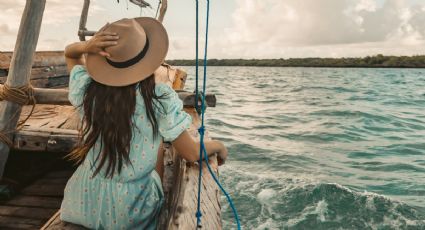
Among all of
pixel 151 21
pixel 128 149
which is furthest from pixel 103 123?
pixel 151 21

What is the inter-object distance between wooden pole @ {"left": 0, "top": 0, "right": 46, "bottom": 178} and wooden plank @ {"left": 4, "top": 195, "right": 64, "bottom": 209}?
281mm

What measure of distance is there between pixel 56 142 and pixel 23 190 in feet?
2.19

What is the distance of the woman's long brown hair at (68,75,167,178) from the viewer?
6.19ft

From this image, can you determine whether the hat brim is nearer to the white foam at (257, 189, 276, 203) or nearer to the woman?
the woman

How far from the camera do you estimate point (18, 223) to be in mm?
3135

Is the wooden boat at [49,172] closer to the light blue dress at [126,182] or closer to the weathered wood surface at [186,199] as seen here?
the weathered wood surface at [186,199]

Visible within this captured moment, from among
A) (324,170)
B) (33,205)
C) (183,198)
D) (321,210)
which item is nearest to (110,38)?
(183,198)

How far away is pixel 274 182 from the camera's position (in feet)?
22.9

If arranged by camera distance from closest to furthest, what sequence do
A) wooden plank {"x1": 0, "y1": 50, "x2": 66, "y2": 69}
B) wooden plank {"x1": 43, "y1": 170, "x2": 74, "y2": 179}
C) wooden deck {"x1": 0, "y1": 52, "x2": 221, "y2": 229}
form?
wooden deck {"x1": 0, "y1": 52, "x2": 221, "y2": 229} → wooden plank {"x1": 43, "y1": 170, "x2": 74, "y2": 179} → wooden plank {"x1": 0, "y1": 50, "x2": 66, "y2": 69}

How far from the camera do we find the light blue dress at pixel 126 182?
6.54 ft

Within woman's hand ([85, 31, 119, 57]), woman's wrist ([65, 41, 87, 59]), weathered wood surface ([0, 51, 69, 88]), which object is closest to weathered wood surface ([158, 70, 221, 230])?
woman's hand ([85, 31, 119, 57])

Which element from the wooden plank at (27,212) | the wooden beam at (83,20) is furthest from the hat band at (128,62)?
the wooden beam at (83,20)

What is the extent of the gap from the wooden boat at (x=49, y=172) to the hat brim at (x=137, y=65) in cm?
67

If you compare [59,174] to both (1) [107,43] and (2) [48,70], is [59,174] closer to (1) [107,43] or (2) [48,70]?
(1) [107,43]
